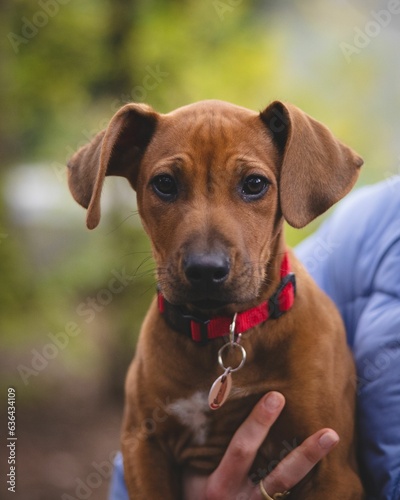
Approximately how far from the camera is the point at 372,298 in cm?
315

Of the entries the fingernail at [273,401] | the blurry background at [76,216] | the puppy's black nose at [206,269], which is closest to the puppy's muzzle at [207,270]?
the puppy's black nose at [206,269]

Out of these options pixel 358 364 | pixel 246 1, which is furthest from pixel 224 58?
pixel 358 364

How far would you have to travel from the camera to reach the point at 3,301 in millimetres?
6000

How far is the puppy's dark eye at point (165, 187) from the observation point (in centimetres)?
279

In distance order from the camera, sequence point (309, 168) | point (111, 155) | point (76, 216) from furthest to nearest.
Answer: point (76, 216) → point (111, 155) → point (309, 168)

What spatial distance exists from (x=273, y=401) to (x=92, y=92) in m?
4.56

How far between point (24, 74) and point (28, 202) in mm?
1643

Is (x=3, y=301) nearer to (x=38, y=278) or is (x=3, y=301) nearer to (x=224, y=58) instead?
(x=38, y=278)

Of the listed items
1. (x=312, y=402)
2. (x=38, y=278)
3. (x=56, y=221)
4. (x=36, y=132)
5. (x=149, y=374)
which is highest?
(x=312, y=402)

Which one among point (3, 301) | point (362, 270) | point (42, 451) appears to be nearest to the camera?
point (362, 270)

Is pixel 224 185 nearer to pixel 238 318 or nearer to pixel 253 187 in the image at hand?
pixel 253 187

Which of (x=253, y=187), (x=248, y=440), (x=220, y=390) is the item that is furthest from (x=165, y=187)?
(x=248, y=440)

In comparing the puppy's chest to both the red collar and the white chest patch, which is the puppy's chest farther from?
the red collar

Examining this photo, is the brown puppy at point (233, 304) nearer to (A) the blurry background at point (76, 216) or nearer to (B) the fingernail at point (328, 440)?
(B) the fingernail at point (328, 440)
